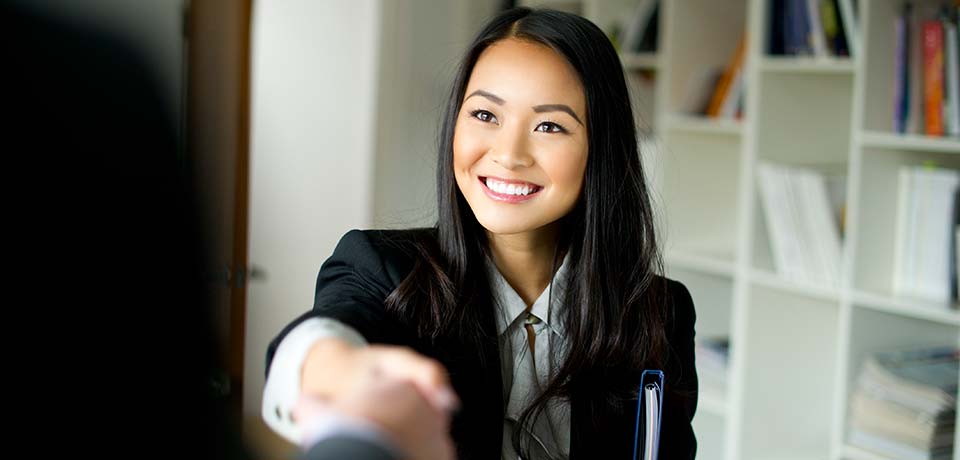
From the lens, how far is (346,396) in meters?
0.58

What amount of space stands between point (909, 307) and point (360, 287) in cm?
184

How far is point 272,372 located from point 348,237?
530 mm

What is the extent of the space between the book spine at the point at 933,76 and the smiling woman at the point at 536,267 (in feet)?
4.92

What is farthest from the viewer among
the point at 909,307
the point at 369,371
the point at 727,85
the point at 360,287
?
the point at 727,85

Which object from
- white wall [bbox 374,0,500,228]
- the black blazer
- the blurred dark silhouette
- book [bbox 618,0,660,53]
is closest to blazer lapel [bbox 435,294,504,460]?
the black blazer

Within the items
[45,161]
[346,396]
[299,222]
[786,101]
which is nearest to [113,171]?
[45,161]

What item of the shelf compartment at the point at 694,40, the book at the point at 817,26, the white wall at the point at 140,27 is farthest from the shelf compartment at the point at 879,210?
the white wall at the point at 140,27

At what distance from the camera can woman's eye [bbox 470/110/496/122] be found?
145 centimetres

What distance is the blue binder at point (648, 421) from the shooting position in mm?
1323

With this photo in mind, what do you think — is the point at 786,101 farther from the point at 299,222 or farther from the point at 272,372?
the point at 272,372

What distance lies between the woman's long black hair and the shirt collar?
0.01m

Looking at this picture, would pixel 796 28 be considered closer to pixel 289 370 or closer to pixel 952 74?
pixel 952 74

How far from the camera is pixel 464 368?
1324 millimetres

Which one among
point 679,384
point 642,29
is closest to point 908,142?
point 642,29
